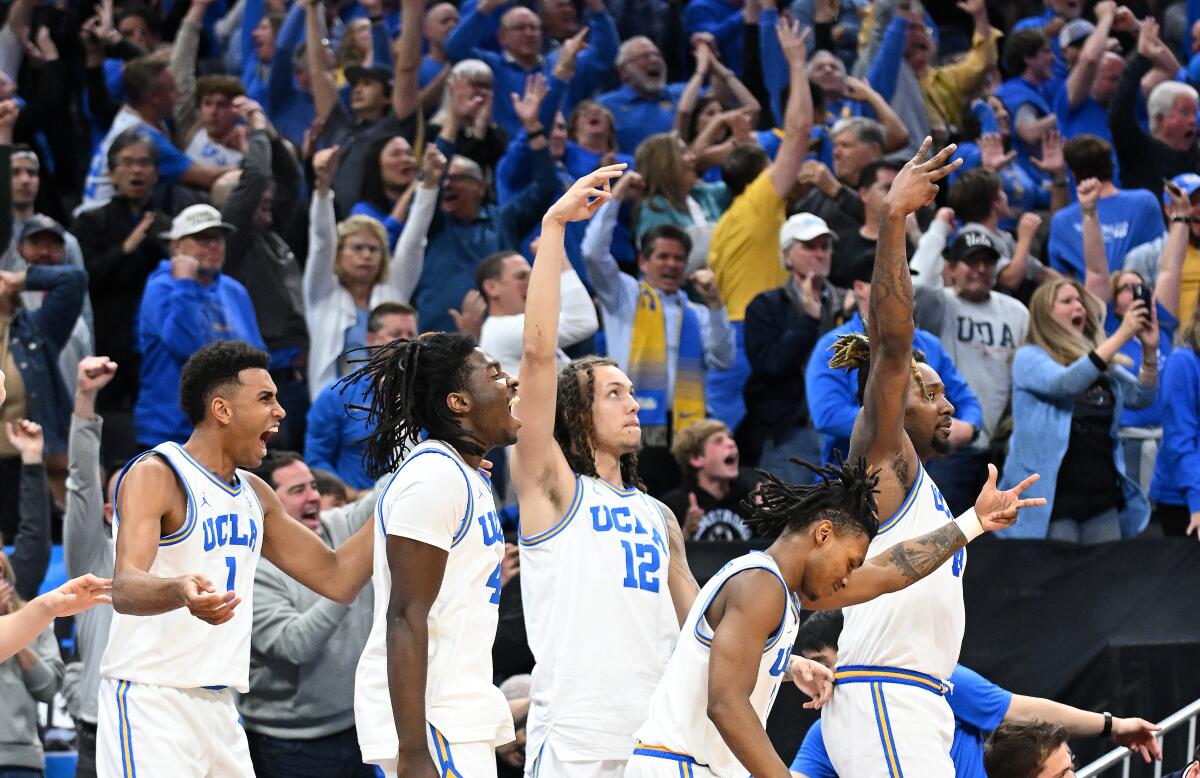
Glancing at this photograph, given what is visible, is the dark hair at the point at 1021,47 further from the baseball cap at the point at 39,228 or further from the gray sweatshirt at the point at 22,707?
the gray sweatshirt at the point at 22,707

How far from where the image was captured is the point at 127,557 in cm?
540

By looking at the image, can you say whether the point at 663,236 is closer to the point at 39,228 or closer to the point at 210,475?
the point at 39,228

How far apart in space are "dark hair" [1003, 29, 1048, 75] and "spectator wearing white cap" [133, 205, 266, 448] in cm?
713

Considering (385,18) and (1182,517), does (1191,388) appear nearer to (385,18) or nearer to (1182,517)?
(1182,517)

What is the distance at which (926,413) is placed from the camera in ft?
20.2

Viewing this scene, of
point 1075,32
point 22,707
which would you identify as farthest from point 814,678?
point 1075,32

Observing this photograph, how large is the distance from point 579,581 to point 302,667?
2.19 meters

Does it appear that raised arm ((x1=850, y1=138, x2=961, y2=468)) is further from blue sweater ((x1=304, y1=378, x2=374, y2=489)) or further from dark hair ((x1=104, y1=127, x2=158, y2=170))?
dark hair ((x1=104, y1=127, x2=158, y2=170))

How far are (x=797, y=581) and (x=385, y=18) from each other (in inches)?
430

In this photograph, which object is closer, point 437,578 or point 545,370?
point 437,578

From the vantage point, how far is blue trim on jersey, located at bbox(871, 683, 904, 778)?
5.75 meters

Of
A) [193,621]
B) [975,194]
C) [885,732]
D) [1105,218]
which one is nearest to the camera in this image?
[193,621]

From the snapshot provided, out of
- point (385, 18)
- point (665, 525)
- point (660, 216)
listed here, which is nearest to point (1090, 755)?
point (665, 525)

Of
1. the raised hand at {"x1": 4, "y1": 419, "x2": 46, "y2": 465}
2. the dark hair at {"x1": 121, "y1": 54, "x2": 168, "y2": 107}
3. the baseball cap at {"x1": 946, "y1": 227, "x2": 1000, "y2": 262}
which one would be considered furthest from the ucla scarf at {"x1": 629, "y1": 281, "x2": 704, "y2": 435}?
the dark hair at {"x1": 121, "y1": 54, "x2": 168, "y2": 107}
